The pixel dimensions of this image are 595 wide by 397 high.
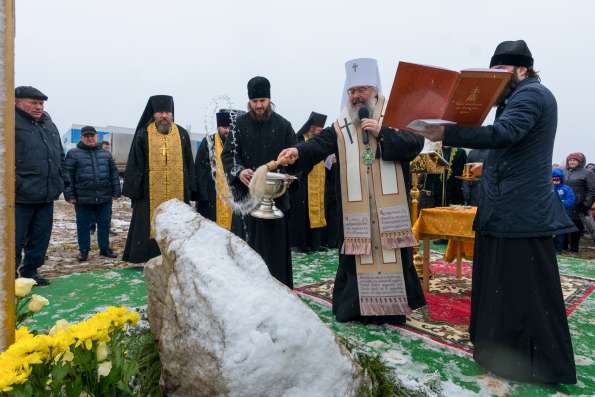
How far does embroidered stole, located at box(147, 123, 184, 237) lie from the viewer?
5.78m

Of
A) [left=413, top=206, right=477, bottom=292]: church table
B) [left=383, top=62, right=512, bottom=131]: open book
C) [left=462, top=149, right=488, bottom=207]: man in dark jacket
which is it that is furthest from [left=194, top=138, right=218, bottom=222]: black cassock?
[left=383, top=62, right=512, bottom=131]: open book

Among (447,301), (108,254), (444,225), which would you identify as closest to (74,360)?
(444,225)

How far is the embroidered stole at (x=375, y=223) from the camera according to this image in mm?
3500

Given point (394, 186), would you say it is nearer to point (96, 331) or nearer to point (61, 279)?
point (96, 331)

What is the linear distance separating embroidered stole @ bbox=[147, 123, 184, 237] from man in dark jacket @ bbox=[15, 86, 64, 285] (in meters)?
1.16

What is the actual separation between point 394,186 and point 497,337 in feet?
4.42

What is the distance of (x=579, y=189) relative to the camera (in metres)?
8.24

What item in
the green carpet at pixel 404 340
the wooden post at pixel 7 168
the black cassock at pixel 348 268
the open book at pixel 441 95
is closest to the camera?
the wooden post at pixel 7 168

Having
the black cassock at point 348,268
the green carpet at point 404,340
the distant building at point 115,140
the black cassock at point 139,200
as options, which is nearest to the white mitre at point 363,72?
the black cassock at point 348,268

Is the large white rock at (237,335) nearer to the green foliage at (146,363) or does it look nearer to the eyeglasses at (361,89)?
the green foliage at (146,363)

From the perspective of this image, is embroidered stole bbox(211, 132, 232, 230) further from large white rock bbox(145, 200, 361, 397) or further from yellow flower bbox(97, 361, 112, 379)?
yellow flower bbox(97, 361, 112, 379)

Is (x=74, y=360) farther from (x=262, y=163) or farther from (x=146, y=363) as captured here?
(x=262, y=163)

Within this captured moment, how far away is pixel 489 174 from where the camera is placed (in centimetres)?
279

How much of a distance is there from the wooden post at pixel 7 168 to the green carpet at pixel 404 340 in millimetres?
1982
